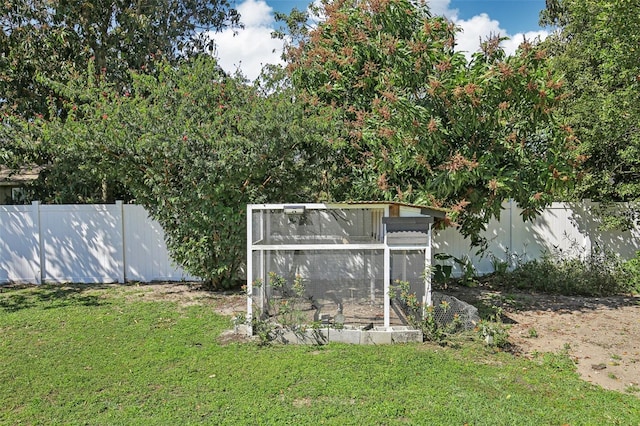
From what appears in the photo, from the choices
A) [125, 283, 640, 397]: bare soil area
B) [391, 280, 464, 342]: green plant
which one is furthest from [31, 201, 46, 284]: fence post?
[391, 280, 464, 342]: green plant

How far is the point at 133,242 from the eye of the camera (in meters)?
9.10

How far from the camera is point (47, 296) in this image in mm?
7930

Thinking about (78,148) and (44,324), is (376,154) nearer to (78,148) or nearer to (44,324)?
(78,148)

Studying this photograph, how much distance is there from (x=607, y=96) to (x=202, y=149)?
7.22m

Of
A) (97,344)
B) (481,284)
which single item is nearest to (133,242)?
(97,344)

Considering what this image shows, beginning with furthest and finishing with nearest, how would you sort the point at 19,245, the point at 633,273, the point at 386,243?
the point at 19,245
the point at 633,273
the point at 386,243

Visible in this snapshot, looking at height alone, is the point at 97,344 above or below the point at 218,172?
below

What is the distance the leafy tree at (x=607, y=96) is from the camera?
7645mm

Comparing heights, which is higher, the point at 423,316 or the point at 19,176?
the point at 19,176

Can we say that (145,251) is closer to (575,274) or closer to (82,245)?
(82,245)

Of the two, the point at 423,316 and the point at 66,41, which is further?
the point at 66,41

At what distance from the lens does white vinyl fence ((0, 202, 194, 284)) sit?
8.98m

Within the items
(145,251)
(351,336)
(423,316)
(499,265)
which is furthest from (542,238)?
(145,251)

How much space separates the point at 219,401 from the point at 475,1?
10.6 m
